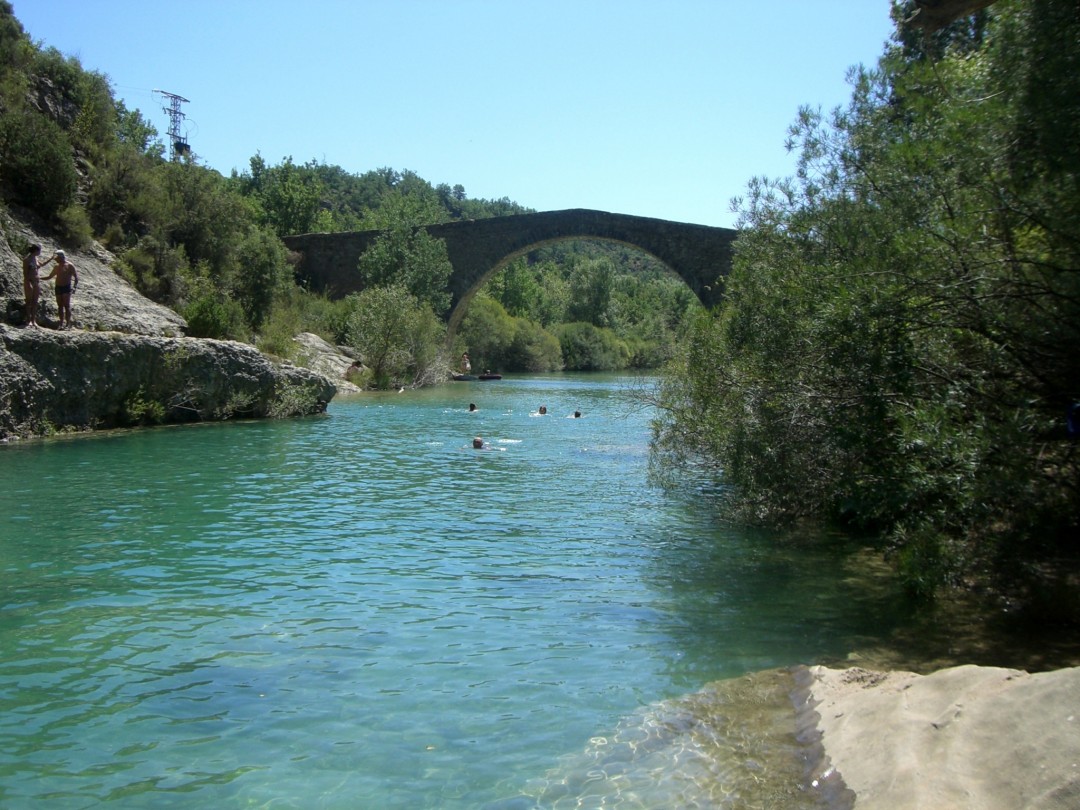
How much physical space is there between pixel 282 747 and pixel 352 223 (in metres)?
67.3

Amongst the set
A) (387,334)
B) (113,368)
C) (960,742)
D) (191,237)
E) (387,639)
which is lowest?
(387,639)

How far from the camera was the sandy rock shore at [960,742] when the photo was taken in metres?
3.22

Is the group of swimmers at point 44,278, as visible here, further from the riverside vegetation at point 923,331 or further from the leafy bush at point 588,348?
the leafy bush at point 588,348

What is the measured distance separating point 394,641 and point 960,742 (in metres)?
3.60

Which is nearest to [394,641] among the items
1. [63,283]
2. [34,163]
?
[63,283]

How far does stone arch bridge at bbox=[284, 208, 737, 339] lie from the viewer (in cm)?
3538

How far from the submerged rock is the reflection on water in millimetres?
3025

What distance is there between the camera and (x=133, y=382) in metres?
17.0

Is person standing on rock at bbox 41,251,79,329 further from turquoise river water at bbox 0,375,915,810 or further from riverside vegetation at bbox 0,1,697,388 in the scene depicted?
turquoise river water at bbox 0,375,915,810

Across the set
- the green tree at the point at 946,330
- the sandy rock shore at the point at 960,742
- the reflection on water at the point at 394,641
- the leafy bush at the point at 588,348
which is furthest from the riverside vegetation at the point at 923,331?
the leafy bush at the point at 588,348

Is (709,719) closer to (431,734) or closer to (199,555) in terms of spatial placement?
(431,734)

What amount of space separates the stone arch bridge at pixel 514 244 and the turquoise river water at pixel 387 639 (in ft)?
80.9

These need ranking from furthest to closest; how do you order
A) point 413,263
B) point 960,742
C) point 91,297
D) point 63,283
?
1. point 413,263
2. point 91,297
3. point 63,283
4. point 960,742

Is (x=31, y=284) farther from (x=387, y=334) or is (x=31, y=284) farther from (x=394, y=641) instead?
(x=387, y=334)
